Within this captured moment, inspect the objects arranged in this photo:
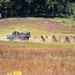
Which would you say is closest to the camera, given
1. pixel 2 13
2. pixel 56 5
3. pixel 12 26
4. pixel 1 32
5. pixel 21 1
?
pixel 1 32

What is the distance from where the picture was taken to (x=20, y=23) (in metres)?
96.2

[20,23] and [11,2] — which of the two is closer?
[20,23]

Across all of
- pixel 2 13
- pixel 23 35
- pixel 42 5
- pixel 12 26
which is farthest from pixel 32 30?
pixel 42 5

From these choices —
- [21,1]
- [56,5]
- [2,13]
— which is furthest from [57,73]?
[56,5]

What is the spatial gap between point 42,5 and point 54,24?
7492 cm

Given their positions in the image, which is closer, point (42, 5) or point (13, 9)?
point (13, 9)

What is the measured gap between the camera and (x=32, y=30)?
89062 millimetres

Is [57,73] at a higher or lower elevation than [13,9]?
higher

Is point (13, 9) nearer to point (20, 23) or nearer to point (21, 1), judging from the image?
point (21, 1)

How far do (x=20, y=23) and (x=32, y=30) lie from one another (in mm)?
7818

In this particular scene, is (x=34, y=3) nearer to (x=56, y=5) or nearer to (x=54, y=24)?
(x=56, y=5)

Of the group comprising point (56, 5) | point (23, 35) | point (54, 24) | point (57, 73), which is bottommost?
point (56, 5)

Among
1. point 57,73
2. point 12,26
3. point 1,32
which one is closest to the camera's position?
point 57,73

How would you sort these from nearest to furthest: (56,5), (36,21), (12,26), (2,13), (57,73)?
(57,73) → (12,26) → (36,21) → (2,13) → (56,5)
